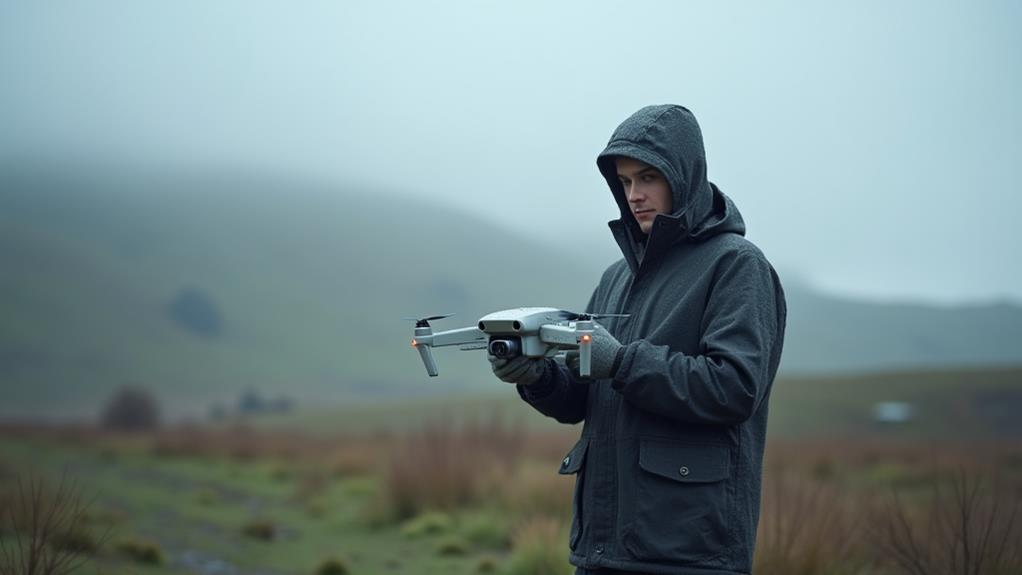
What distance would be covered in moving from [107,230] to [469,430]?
7396 inches

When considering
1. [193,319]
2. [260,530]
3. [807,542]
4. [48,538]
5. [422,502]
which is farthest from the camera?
[193,319]

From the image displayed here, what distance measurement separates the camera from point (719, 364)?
3.39m

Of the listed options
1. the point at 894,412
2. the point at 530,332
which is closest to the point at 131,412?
the point at 894,412

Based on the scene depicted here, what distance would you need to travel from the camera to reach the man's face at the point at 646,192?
3.81m

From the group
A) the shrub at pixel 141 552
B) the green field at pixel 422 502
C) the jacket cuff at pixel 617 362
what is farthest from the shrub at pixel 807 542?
the shrub at pixel 141 552

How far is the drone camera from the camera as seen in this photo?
3.43 metres

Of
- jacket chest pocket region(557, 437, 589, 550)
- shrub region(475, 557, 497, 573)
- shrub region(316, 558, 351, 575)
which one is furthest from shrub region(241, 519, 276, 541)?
jacket chest pocket region(557, 437, 589, 550)

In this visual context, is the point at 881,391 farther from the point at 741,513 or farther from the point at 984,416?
the point at 741,513

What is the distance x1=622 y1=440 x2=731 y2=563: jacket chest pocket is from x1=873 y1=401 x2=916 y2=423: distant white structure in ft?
168

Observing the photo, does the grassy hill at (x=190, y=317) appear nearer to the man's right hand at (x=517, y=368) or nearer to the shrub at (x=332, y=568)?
the shrub at (x=332, y=568)

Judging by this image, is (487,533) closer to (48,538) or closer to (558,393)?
(48,538)

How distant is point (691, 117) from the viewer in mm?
3930

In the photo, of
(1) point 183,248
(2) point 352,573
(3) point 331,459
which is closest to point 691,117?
(2) point 352,573

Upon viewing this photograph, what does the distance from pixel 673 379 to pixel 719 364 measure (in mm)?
173
